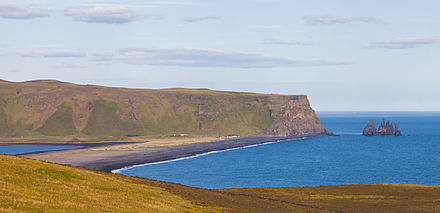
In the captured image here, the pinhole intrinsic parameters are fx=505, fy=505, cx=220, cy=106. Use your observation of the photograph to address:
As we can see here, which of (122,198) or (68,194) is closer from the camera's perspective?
(68,194)

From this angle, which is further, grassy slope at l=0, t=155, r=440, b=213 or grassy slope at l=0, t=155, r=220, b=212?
grassy slope at l=0, t=155, r=440, b=213

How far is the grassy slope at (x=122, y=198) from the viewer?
3891 cm

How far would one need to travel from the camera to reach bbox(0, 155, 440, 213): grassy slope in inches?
1532

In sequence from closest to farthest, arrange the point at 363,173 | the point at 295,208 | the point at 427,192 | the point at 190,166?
the point at 295,208, the point at 427,192, the point at 363,173, the point at 190,166

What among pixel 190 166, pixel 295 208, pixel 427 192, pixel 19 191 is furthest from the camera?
pixel 190 166

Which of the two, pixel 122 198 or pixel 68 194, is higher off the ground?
pixel 68 194

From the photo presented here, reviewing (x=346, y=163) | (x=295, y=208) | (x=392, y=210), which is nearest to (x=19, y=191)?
(x=295, y=208)

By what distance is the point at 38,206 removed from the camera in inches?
1388

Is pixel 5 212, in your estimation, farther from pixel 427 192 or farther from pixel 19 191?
pixel 427 192

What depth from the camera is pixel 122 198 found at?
4828cm

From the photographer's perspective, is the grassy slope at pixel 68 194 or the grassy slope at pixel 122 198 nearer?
the grassy slope at pixel 68 194

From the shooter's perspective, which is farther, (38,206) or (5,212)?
(38,206)

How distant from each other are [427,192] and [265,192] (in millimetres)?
28572

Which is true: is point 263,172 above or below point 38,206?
below
